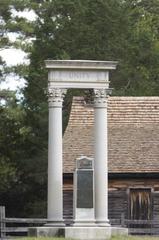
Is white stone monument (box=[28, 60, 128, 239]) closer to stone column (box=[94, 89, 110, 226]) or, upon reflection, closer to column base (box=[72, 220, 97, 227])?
stone column (box=[94, 89, 110, 226])

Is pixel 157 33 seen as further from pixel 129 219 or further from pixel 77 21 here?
pixel 129 219

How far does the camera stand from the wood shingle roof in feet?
140

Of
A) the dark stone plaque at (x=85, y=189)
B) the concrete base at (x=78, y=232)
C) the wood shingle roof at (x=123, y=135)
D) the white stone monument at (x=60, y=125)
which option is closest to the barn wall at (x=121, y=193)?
the wood shingle roof at (x=123, y=135)

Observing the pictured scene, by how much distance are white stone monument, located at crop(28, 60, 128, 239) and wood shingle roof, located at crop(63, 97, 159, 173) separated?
27.8 ft

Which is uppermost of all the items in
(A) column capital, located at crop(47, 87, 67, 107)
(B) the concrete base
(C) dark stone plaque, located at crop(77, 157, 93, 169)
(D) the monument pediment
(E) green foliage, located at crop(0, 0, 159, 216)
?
(E) green foliage, located at crop(0, 0, 159, 216)

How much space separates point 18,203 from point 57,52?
8.97 metres

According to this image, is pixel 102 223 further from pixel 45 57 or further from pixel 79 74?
pixel 45 57

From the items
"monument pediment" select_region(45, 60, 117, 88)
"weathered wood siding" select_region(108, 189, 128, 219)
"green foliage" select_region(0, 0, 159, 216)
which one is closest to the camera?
"monument pediment" select_region(45, 60, 117, 88)

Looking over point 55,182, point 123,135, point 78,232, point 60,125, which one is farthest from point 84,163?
point 123,135

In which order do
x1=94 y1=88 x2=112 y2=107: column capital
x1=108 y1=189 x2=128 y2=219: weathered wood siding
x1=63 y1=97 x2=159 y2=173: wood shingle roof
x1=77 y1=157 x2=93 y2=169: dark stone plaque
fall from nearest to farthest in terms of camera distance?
x1=77 y1=157 x2=93 y2=169: dark stone plaque → x1=94 y1=88 x2=112 y2=107: column capital → x1=108 y1=189 x2=128 y2=219: weathered wood siding → x1=63 y1=97 x2=159 y2=173: wood shingle roof

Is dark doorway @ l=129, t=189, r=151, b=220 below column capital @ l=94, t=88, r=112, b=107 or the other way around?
below

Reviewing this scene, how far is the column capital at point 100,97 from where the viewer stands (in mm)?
34188

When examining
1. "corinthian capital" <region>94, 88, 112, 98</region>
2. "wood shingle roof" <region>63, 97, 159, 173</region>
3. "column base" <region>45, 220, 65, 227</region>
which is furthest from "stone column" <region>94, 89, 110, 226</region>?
"wood shingle roof" <region>63, 97, 159, 173</region>

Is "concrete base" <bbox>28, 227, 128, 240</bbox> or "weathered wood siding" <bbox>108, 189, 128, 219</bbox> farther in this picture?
"weathered wood siding" <bbox>108, 189, 128, 219</bbox>
